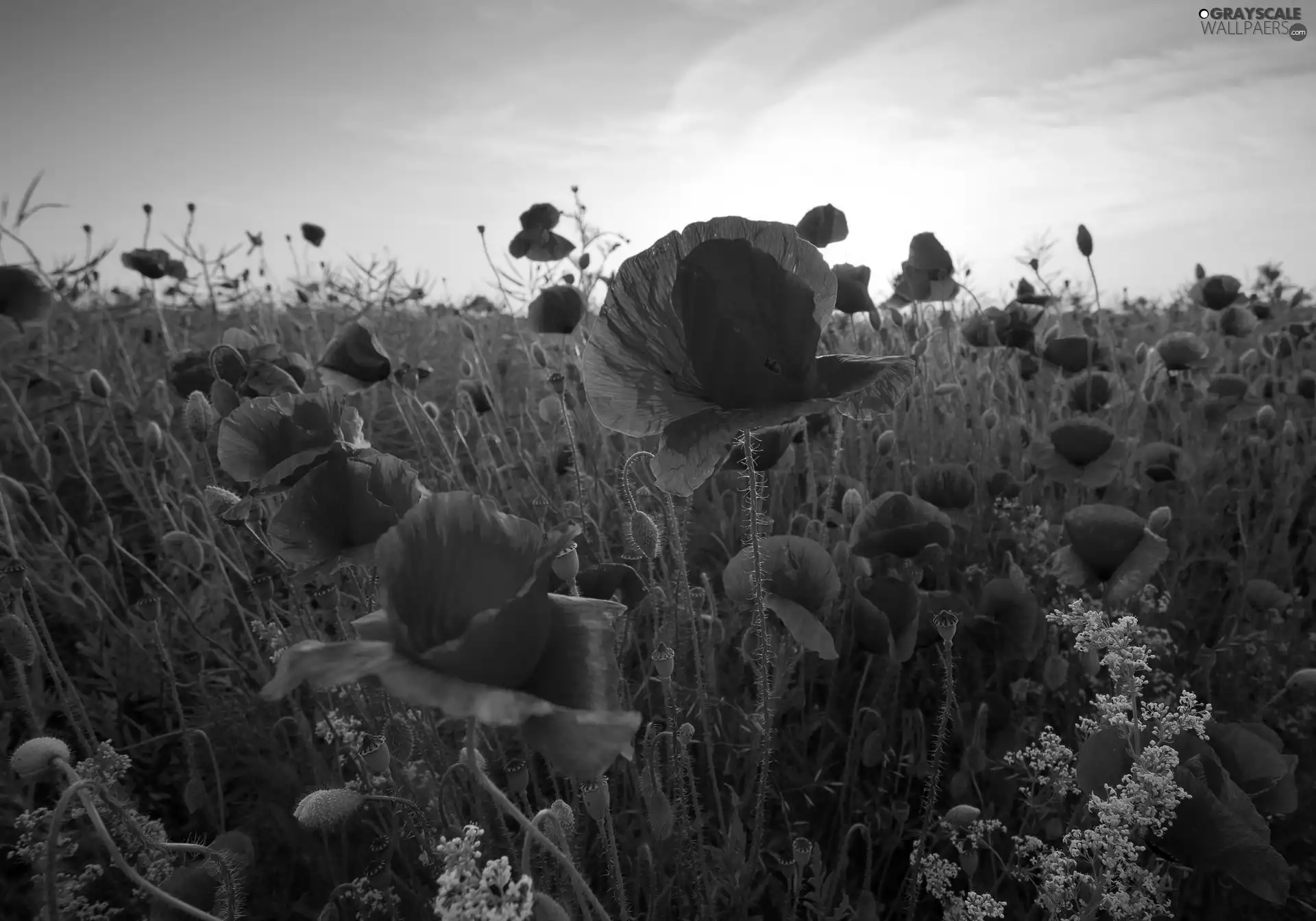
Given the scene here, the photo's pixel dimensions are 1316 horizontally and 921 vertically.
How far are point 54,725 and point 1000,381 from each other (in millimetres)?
4174

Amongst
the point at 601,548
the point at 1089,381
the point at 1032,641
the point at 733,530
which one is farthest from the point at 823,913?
the point at 1089,381

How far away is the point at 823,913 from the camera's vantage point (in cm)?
132

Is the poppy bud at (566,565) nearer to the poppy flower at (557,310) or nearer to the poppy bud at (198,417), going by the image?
the poppy bud at (198,417)

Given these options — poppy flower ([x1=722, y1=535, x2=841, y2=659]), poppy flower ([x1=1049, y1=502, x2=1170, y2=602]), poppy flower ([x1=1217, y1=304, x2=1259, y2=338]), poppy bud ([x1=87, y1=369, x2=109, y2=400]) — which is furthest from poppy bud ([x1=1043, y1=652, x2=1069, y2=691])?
poppy flower ([x1=1217, y1=304, x2=1259, y2=338])

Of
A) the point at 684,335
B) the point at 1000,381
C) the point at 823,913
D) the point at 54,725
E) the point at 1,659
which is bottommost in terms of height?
the point at 823,913

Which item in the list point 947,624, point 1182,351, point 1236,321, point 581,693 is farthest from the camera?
point 1236,321

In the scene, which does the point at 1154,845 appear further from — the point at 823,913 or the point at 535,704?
the point at 535,704

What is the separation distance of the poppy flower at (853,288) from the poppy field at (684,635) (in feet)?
0.09

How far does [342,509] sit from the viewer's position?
109 cm

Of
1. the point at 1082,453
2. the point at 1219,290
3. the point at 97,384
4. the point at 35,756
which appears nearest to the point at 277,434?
the point at 35,756

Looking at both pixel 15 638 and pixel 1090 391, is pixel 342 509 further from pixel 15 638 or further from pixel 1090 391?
pixel 1090 391

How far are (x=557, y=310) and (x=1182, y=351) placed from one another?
2.41 metres

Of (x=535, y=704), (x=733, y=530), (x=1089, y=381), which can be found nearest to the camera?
(x=535, y=704)

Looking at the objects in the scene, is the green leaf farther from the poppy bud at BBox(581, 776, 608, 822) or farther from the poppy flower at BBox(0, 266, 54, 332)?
the poppy flower at BBox(0, 266, 54, 332)
